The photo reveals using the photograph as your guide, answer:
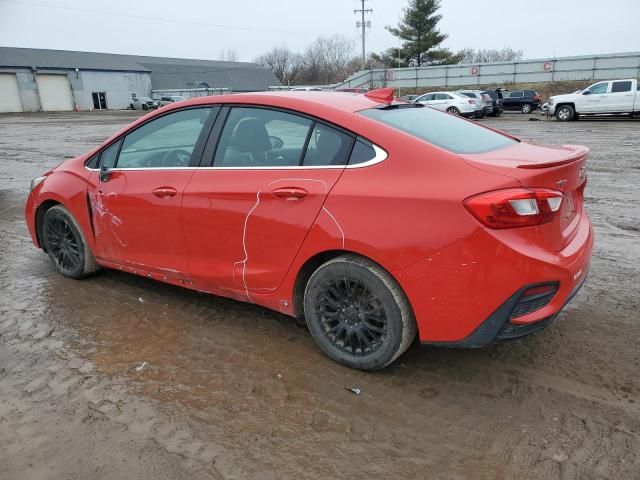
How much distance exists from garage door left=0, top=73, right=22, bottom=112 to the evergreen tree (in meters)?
42.4

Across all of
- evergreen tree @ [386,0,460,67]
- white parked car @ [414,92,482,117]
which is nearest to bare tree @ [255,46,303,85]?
evergreen tree @ [386,0,460,67]

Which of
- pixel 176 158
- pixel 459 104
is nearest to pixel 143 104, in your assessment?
pixel 459 104

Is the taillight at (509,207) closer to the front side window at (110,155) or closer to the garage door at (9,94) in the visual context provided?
the front side window at (110,155)

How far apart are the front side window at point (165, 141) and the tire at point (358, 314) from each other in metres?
1.41

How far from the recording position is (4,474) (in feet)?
7.64

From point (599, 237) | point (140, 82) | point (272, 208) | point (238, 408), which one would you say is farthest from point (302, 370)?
point (140, 82)

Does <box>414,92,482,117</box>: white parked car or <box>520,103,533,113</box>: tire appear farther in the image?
<box>520,103,533,113</box>: tire

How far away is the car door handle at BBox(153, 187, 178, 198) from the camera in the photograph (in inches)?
139

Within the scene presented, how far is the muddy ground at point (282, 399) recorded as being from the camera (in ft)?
7.68

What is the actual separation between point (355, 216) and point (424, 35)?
61.3 meters

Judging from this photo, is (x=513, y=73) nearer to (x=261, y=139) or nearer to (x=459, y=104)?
(x=459, y=104)

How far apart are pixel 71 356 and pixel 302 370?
153cm

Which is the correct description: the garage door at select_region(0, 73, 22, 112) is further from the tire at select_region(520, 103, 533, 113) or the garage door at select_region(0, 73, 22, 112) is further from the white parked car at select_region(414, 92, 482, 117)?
the tire at select_region(520, 103, 533, 113)

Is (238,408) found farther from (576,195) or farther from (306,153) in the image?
(576,195)
